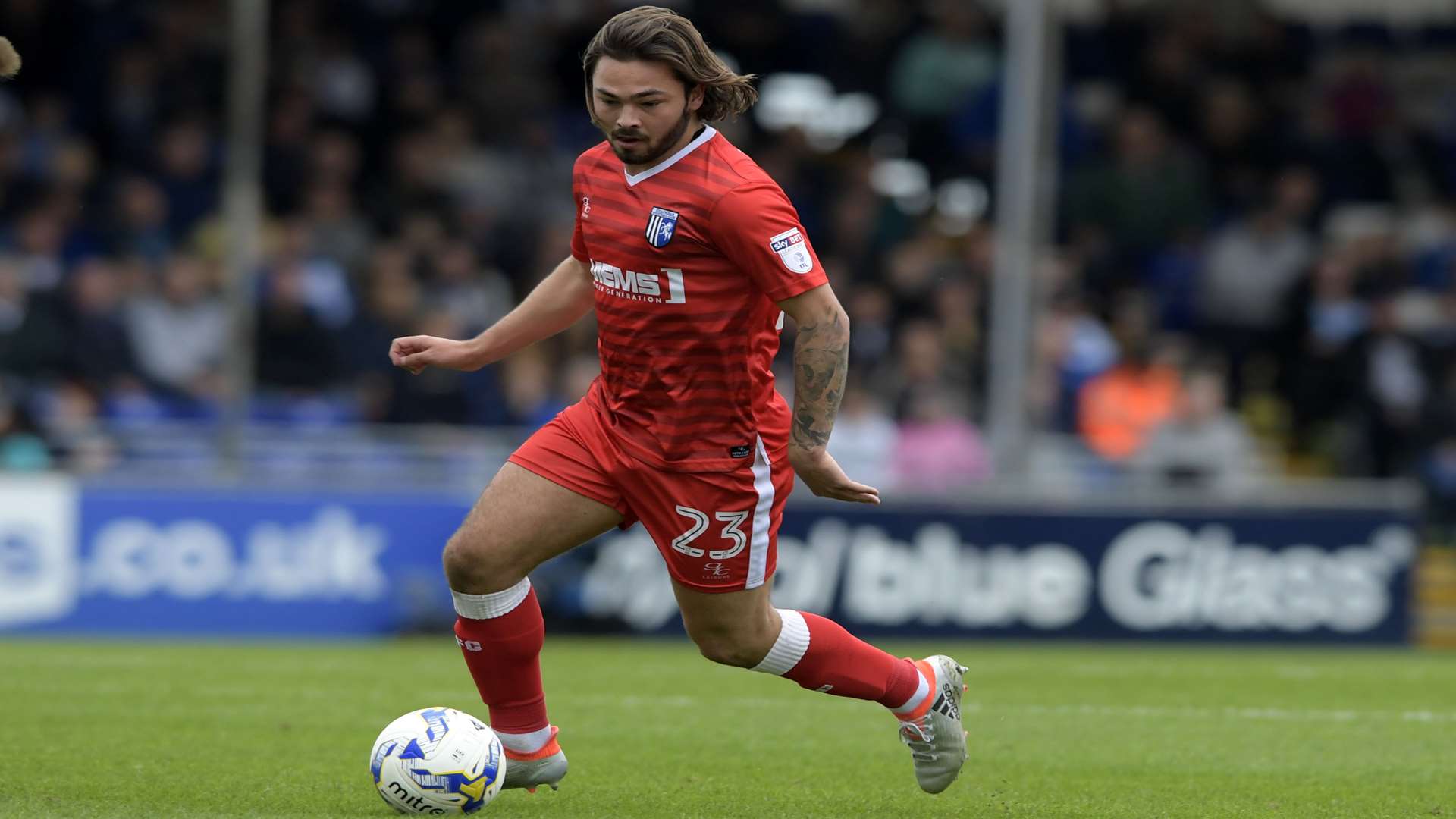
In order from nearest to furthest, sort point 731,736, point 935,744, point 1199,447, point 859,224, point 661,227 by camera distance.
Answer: point 661,227 → point 935,744 → point 731,736 → point 1199,447 → point 859,224

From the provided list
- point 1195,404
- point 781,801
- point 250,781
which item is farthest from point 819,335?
point 1195,404

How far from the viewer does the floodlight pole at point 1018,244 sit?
11617 mm

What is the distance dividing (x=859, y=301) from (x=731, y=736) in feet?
21.0

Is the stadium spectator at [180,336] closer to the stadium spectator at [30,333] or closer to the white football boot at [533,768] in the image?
the stadium spectator at [30,333]

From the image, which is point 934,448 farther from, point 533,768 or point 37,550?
point 533,768

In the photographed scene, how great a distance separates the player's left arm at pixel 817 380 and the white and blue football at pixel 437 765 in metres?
1.09

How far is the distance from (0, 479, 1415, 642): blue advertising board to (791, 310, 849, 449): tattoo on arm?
607 cm

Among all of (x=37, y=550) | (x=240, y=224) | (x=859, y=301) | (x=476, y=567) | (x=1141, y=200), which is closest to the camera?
(x=476, y=567)

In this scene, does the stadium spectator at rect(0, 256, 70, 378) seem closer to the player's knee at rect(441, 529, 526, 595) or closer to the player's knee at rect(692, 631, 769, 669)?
the player's knee at rect(441, 529, 526, 595)

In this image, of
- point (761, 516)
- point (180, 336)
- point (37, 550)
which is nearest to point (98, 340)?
point (180, 336)

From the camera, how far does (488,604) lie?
16.7 ft

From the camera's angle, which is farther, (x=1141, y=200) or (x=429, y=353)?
(x=1141, y=200)

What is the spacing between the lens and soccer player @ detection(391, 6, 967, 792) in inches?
192

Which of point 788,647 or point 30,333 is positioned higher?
Answer: point 30,333
